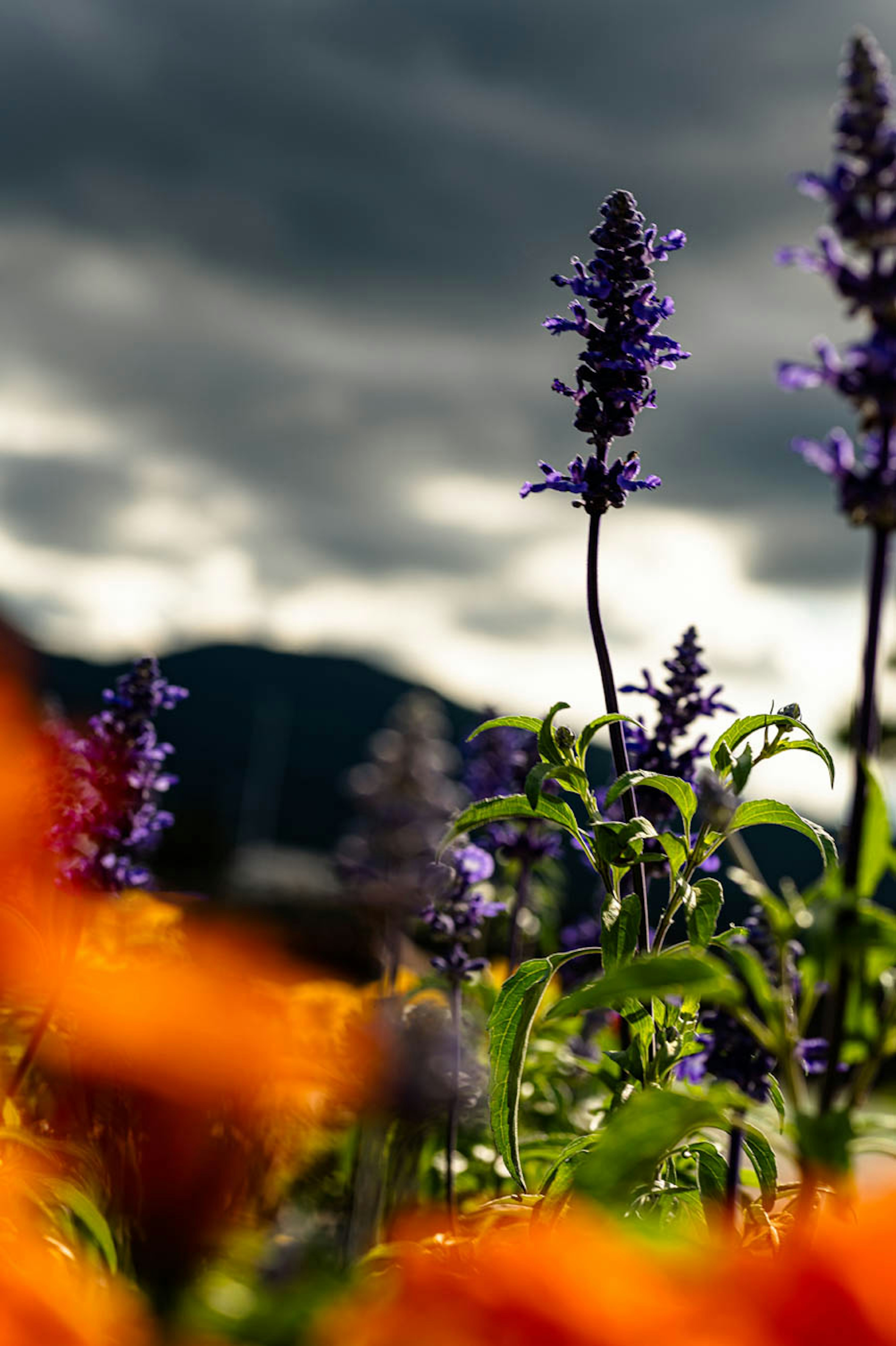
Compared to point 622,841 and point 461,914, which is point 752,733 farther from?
point 461,914

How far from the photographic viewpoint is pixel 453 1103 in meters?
2.52

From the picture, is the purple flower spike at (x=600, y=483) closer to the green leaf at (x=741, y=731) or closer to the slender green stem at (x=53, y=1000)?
the green leaf at (x=741, y=731)

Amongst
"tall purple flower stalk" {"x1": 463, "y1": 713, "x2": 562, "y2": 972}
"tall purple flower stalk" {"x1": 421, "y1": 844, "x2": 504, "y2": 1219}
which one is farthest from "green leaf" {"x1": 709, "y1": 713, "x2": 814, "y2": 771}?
"tall purple flower stalk" {"x1": 463, "y1": 713, "x2": 562, "y2": 972}

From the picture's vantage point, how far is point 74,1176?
1941 millimetres

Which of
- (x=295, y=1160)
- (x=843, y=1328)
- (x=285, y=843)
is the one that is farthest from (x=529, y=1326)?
(x=285, y=843)

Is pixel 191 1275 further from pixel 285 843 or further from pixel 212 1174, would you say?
pixel 285 843

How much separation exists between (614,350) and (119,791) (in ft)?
4.44

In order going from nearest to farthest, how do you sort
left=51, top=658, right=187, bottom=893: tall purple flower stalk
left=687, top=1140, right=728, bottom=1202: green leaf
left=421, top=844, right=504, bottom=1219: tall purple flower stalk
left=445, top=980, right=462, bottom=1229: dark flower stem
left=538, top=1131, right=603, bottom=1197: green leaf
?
left=538, top=1131, right=603, bottom=1197: green leaf < left=687, top=1140, right=728, bottom=1202: green leaf < left=445, top=980, right=462, bottom=1229: dark flower stem < left=51, top=658, right=187, bottom=893: tall purple flower stalk < left=421, top=844, right=504, bottom=1219: tall purple flower stalk

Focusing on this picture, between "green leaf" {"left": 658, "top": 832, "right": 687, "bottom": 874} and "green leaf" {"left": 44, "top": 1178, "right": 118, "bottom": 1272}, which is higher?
"green leaf" {"left": 658, "top": 832, "right": 687, "bottom": 874}

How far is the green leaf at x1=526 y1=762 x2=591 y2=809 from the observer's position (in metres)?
1.63

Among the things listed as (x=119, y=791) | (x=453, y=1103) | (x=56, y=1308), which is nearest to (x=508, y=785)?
(x=453, y=1103)

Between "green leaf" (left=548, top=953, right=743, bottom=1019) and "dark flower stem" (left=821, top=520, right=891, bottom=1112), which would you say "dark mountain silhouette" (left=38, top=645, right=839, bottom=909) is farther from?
"dark flower stem" (left=821, top=520, right=891, bottom=1112)

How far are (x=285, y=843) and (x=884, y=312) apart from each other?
17.3 metres

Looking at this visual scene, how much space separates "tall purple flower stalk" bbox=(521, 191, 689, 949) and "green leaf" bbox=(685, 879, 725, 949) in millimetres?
226
